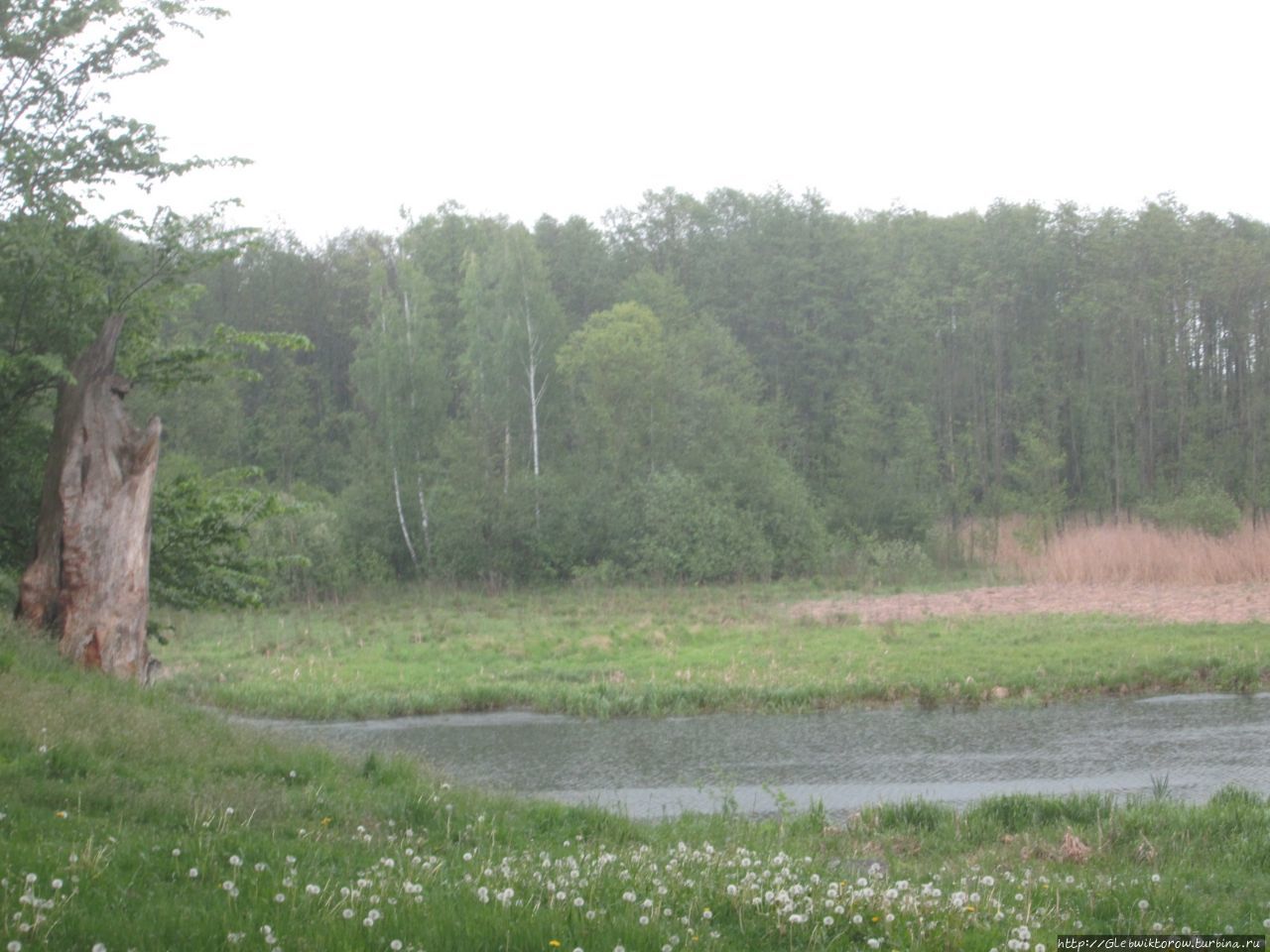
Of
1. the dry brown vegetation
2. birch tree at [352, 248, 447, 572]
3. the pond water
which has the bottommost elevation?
the pond water

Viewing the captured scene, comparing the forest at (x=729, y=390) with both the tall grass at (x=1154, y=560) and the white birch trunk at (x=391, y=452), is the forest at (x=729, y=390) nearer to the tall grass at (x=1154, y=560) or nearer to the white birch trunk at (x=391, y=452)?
the white birch trunk at (x=391, y=452)

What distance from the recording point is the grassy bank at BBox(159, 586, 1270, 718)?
1873 cm

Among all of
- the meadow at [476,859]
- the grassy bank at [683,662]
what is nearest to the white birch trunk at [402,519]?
the grassy bank at [683,662]

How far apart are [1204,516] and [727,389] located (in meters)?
19.5

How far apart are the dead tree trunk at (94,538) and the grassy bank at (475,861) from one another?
1.51m

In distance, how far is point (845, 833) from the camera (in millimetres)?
9398

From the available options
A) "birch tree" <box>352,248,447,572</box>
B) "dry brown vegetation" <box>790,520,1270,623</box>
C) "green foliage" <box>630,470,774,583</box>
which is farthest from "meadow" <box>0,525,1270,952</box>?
"birch tree" <box>352,248,447,572</box>

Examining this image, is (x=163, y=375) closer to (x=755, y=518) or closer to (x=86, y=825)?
(x=86, y=825)

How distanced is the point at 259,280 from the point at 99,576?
57.6 meters

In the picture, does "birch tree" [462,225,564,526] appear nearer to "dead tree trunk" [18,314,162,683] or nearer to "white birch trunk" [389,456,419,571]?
"white birch trunk" [389,456,419,571]

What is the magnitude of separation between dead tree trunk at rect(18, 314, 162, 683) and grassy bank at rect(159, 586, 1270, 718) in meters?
5.95

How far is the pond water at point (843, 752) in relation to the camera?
1248cm

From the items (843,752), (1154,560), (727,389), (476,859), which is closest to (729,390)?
(727,389)

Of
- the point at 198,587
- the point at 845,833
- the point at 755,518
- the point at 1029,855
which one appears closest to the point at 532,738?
→ the point at 198,587
